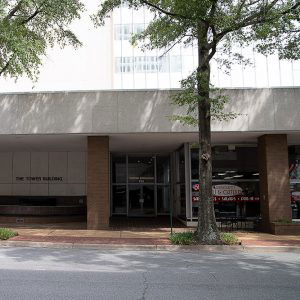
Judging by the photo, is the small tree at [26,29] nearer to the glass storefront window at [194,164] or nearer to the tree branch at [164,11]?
the tree branch at [164,11]

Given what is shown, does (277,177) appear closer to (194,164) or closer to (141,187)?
(194,164)

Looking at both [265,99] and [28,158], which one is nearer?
[265,99]

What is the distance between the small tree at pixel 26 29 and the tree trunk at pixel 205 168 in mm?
4947

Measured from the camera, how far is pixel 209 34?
1572cm

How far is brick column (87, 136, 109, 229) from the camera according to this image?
18.5 meters

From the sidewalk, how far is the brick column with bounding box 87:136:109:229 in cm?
70

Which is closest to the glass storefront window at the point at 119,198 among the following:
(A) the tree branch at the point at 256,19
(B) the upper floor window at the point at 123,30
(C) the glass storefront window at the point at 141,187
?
(C) the glass storefront window at the point at 141,187

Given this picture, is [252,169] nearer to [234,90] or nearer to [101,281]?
[234,90]

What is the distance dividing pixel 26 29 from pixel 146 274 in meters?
10.1

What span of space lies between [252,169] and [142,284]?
1406cm

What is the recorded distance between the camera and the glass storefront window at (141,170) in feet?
91.7

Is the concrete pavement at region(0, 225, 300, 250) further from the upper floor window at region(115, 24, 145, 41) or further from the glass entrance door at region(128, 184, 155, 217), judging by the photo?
the upper floor window at region(115, 24, 145, 41)

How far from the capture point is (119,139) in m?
20.2

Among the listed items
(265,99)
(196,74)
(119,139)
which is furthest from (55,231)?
(265,99)
